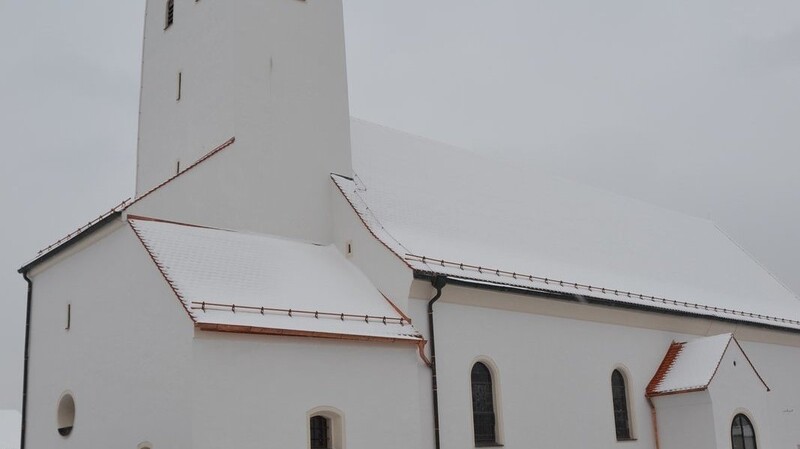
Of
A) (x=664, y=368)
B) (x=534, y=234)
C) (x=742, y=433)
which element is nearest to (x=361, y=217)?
(x=534, y=234)

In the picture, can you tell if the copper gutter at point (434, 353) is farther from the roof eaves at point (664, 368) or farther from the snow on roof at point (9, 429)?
the snow on roof at point (9, 429)

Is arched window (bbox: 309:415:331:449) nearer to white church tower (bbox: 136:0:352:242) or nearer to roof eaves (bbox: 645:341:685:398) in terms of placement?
white church tower (bbox: 136:0:352:242)

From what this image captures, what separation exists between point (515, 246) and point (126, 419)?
35.0 feet

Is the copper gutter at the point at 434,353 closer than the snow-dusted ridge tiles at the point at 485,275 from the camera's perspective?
Yes

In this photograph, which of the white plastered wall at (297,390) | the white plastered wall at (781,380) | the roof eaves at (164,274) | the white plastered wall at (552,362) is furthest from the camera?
the white plastered wall at (781,380)

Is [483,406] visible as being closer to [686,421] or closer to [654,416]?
[654,416]

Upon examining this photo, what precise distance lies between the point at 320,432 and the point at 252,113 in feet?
23.5

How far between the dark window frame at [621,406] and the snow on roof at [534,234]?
6.63 feet

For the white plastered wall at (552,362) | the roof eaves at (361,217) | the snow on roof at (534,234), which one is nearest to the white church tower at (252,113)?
the roof eaves at (361,217)

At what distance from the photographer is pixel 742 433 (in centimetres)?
2317

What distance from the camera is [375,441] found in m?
16.4

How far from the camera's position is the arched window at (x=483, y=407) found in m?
18.8

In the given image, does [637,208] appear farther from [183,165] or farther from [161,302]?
[161,302]

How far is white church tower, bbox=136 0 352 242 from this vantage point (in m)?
18.8
